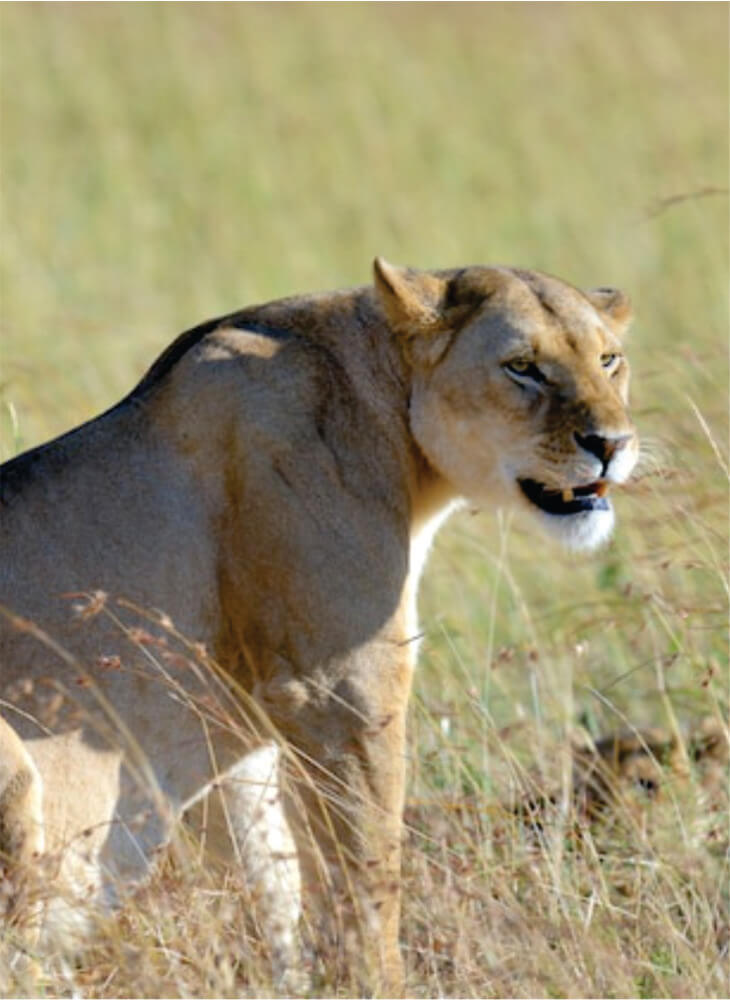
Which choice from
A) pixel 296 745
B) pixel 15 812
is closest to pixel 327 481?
pixel 296 745

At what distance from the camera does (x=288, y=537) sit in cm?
475

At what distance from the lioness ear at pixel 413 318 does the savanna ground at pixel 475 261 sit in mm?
555

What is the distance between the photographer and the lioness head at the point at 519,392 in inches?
187

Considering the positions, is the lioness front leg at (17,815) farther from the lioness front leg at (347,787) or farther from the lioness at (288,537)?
the lioness front leg at (347,787)

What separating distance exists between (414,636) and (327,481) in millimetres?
370

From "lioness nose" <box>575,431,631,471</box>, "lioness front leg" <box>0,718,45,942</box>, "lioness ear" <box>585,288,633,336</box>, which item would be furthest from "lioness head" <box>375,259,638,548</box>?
"lioness front leg" <box>0,718,45,942</box>

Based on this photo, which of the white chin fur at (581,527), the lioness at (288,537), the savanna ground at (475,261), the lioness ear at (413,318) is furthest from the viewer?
the lioness ear at (413,318)

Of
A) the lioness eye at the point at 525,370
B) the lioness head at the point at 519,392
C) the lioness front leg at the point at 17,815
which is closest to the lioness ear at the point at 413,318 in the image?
the lioness head at the point at 519,392

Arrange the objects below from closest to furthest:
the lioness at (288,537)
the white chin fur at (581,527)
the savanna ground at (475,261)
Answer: the savanna ground at (475,261) → the lioness at (288,537) → the white chin fur at (581,527)

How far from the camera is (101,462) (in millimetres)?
4875

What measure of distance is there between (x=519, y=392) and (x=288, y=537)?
22.6 inches

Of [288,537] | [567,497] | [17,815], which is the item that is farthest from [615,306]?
[17,815]

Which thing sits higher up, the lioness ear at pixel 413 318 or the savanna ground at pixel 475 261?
the lioness ear at pixel 413 318

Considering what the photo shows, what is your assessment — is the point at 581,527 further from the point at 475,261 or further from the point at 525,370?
the point at 475,261
